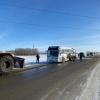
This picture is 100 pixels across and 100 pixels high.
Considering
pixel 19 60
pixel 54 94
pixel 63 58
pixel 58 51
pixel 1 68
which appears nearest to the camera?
pixel 54 94

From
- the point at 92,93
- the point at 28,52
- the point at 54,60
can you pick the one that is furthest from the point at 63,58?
the point at 28,52

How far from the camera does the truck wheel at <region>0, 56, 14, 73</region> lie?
44.2 feet

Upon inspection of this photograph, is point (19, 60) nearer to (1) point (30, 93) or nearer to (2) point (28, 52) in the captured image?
(1) point (30, 93)

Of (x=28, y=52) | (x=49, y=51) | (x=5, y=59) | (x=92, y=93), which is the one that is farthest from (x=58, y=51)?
(x=28, y=52)

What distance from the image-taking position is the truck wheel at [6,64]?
13474 mm

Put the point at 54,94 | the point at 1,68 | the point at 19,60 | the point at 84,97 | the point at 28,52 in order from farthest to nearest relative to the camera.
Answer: the point at 28,52
the point at 19,60
the point at 1,68
the point at 54,94
the point at 84,97

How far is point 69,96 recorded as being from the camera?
22.5 ft

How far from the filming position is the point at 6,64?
14008mm

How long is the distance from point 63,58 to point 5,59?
18.9 m

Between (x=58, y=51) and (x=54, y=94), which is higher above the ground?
(x=58, y=51)

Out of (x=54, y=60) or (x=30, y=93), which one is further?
(x=54, y=60)

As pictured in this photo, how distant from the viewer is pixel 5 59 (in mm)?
13836

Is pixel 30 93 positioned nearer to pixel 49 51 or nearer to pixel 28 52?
pixel 49 51

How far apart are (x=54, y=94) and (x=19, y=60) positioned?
35.6 feet
